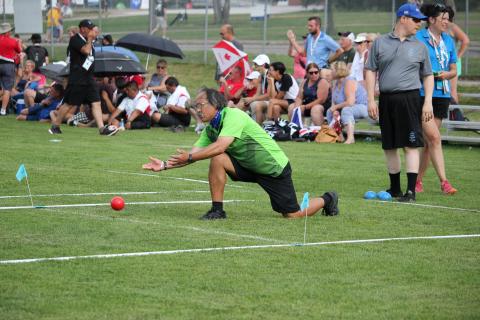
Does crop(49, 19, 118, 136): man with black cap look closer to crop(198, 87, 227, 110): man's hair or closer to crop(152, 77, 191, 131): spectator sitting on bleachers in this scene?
crop(152, 77, 191, 131): spectator sitting on bleachers

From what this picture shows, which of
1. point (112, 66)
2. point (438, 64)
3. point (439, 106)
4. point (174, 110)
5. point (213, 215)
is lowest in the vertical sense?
point (174, 110)

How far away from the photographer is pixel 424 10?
13.0 m

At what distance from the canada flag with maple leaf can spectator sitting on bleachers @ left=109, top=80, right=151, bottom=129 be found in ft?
6.86

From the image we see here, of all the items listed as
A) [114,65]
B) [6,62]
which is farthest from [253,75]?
[6,62]

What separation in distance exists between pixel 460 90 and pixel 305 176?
542 inches

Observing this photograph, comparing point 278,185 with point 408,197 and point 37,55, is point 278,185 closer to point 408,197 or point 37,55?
point 408,197

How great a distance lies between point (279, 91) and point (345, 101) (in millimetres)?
1822

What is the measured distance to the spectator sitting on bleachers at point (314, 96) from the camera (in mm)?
20250

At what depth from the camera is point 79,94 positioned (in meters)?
20.0

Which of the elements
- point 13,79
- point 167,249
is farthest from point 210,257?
point 13,79

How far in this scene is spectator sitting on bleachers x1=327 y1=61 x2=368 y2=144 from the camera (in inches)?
774

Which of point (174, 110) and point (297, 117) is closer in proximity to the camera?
point (297, 117)

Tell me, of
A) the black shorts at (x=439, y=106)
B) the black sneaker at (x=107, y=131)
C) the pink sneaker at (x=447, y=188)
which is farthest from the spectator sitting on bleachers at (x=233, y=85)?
the pink sneaker at (x=447, y=188)

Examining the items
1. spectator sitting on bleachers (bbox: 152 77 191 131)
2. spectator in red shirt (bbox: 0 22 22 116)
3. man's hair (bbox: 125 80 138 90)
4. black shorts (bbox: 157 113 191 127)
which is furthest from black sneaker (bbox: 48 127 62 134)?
spectator in red shirt (bbox: 0 22 22 116)
